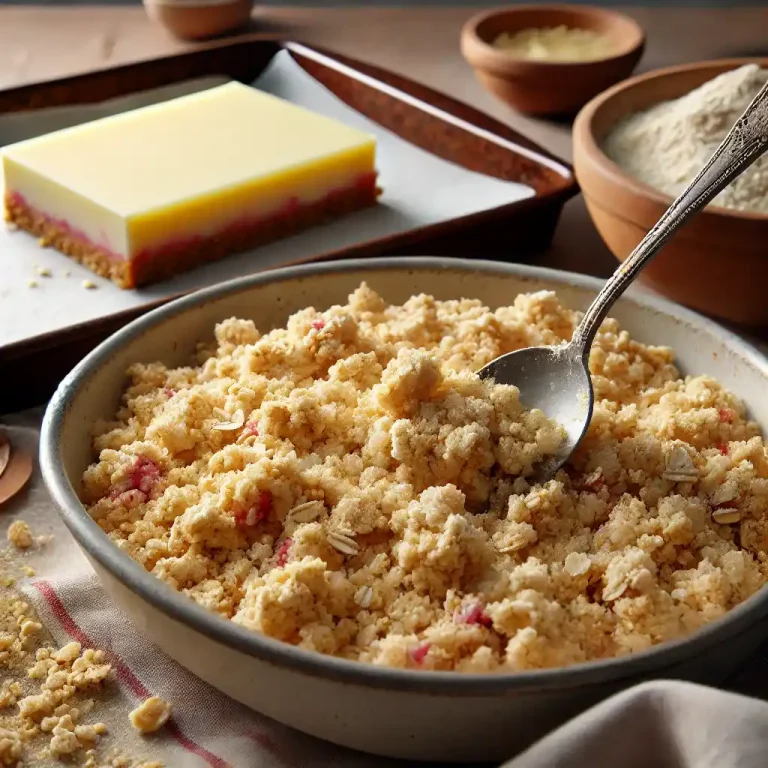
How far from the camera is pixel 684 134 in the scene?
4.52 ft

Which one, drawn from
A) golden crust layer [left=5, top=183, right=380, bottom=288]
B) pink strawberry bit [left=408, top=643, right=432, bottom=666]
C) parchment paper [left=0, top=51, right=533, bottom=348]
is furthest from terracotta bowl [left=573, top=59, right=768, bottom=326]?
pink strawberry bit [left=408, top=643, right=432, bottom=666]

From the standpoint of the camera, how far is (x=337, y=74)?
73.5 inches

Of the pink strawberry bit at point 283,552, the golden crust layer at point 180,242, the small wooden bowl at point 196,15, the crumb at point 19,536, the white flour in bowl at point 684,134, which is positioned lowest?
the crumb at point 19,536

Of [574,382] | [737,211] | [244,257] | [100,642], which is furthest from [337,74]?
[100,642]

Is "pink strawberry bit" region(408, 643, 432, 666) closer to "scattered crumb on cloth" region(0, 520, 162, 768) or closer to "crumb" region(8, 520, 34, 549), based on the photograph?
"scattered crumb on cloth" region(0, 520, 162, 768)

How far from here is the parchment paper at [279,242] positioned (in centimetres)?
136

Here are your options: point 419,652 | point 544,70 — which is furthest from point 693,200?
point 544,70

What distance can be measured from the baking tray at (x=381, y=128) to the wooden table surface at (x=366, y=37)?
0.59ft

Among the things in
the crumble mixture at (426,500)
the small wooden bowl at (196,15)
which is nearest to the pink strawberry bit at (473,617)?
the crumble mixture at (426,500)

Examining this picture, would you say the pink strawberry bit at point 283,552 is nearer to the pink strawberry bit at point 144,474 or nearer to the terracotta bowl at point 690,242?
the pink strawberry bit at point 144,474

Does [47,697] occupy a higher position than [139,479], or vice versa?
[139,479]

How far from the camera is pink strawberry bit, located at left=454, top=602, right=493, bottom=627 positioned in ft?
2.40

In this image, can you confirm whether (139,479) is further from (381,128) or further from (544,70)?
(544,70)

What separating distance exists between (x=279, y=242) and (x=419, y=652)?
932 mm
